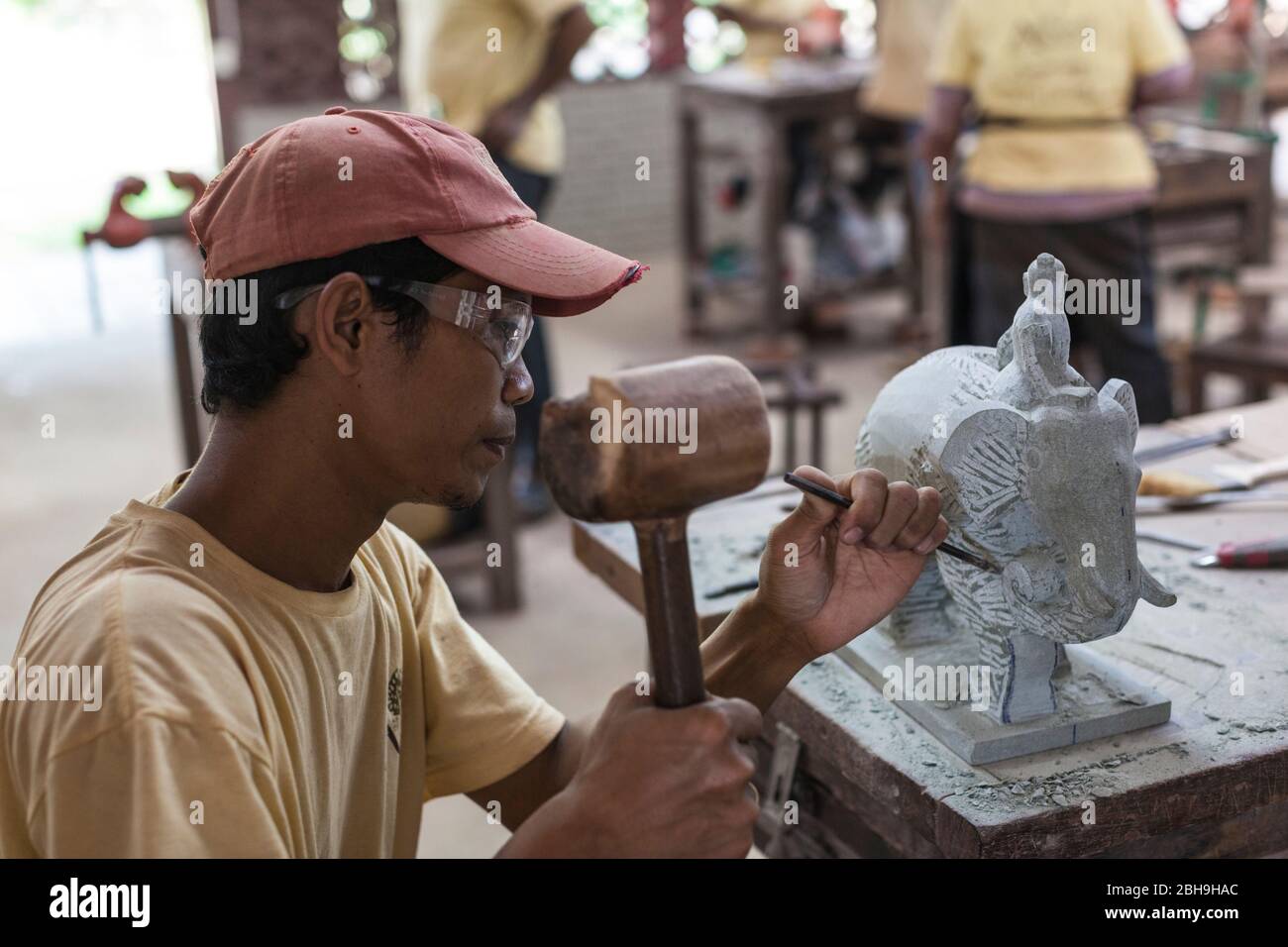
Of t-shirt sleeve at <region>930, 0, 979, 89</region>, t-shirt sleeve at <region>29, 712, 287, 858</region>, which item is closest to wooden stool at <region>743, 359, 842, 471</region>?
t-shirt sleeve at <region>930, 0, 979, 89</region>

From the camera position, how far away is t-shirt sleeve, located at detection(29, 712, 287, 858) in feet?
Answer: 3.88

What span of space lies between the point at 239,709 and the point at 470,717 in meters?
0.50

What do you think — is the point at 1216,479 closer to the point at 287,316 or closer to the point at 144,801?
the point at 287,316

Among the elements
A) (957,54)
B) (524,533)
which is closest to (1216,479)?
(957,54)

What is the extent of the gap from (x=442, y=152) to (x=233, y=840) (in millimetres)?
699

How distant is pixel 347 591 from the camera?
1.60 metres

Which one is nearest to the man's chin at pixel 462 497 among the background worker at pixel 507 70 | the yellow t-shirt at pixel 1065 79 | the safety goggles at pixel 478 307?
the safety goggles at pixel 478 307

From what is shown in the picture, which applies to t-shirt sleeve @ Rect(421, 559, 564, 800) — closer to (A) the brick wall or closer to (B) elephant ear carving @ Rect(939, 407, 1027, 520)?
(B) elephant ear carving @ Rect(939, 407, 1027, 520)

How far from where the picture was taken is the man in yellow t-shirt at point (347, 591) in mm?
1240
